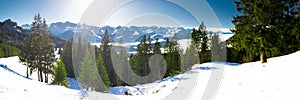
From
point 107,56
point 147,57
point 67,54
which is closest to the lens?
point 107,56

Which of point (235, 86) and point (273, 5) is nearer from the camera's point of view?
point (235, 86)

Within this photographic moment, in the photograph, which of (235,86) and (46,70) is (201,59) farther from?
(235,86)

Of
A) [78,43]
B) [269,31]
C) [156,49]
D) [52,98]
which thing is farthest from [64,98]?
[78,43]

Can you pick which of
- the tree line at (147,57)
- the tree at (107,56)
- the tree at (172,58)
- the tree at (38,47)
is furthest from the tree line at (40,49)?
the tree at (172,58)

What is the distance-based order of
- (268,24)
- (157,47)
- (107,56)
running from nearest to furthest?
(268,24) → (107,56) → (157,47)

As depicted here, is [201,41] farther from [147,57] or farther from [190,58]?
[147,57]

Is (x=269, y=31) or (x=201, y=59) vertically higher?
(x=269, y=31)

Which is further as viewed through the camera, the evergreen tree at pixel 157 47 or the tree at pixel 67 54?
the tree at pixel 67 54

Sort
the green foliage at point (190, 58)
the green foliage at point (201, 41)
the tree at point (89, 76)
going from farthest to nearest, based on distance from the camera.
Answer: the green foliage at point (190, 58) → the green foliage at point (201, 41) → the tree at point (89, 76)

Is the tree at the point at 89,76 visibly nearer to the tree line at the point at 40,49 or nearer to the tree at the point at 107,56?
the tree line at the point at 40,49

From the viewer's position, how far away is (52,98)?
1653cm

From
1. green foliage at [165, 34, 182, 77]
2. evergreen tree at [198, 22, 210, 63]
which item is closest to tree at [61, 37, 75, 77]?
green foliage at [165, 34, 182, 77]

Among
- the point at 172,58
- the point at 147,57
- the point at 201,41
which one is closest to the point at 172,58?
the point at 172,58

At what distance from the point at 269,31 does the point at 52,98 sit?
20726mm
